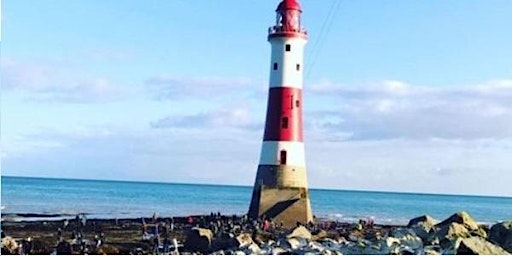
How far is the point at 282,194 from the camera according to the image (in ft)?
102

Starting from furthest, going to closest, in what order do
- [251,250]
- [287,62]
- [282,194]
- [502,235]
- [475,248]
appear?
[282,194], [287,62], [502,235], [251,250], [475,248]

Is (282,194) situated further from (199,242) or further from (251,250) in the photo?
(251,250)

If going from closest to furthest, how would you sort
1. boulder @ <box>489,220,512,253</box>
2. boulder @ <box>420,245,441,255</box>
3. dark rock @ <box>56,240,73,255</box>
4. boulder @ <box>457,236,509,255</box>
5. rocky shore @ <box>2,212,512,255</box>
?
boulder @ <box>457,236,509,255</box>
boulder @ <box>420,245,441,255</box>
rocky shore @ <box>2,212,512,255</box>
boulder @ <box>489,220,512,253</box>
dark rock @ <box>56,240,73,255</box>

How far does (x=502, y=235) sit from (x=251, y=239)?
22.5ft

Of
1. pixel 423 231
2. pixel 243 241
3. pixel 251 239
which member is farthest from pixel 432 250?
pixel 251 239

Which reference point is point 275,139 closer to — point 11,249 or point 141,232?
point 141,232

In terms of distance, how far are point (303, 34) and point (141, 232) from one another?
982 centimetres

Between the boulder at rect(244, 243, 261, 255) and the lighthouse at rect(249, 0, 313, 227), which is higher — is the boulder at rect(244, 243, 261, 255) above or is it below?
below

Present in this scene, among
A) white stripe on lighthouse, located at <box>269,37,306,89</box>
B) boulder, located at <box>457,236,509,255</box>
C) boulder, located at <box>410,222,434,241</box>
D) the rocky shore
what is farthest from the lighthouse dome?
boulder, located at <box>457,236,509,255</box>

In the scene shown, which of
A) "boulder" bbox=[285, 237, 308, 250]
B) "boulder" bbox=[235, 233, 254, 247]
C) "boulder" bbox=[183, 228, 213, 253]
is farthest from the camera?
"boulder" bbox=[183, 228, 213, 253]

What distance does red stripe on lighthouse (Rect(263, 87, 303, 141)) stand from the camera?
101 ft

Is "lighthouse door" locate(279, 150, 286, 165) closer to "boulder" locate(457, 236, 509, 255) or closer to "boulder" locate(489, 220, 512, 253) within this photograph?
"boulder" locate(489, 220, 512, 253)

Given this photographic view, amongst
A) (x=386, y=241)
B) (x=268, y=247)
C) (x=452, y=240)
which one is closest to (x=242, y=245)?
(x=268, y=247)

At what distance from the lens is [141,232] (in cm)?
3194
